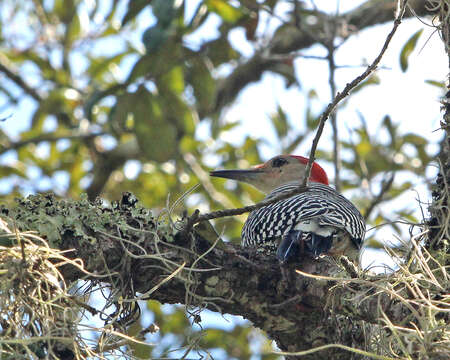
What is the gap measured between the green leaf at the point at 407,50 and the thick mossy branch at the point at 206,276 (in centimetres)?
195

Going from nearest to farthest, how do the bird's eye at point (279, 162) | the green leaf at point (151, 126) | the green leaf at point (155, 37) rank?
the green leaf at point (155, 37)
the green leaf at point (151, 126)
the bird's eye at point (279, 162)

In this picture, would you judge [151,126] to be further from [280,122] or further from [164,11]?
[280,122]

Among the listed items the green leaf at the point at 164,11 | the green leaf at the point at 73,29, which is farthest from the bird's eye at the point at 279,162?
the green leaf at the point at 73,29

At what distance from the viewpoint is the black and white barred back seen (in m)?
3.43

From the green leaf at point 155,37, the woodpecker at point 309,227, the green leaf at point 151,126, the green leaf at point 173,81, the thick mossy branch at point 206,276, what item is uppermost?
the green leaf at point 173,81

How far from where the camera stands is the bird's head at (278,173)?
5660 mm

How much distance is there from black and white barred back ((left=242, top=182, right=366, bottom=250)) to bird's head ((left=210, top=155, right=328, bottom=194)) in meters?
1.52

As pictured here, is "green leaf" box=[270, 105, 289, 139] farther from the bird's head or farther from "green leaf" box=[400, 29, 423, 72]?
"green leaf" box=[400, 29, 423, 72]

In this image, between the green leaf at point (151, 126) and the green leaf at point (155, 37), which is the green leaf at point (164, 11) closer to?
the green leaf at point (155, 37)

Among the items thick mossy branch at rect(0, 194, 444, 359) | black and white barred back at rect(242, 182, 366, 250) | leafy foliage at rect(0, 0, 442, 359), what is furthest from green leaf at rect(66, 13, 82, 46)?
thick mossy branch at rect(0, 194, 444, 359)

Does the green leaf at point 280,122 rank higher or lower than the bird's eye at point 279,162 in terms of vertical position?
higher

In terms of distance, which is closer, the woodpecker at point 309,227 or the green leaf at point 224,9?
the woodpecker at point 309,227

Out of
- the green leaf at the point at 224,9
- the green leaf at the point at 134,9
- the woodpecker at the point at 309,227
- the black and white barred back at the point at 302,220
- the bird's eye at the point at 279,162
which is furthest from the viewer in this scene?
the bird's eye at the point at 279,162

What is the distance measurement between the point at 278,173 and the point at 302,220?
2324mm
